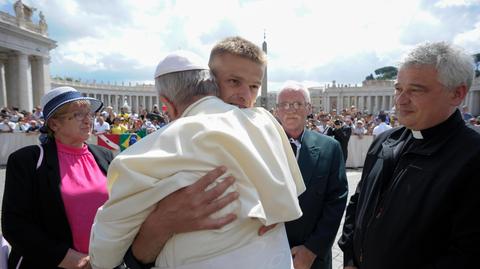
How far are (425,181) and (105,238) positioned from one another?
1.61 metres

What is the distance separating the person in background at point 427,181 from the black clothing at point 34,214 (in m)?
1.97

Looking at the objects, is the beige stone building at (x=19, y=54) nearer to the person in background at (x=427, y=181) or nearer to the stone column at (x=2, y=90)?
the stone column at (x=2, y=90)

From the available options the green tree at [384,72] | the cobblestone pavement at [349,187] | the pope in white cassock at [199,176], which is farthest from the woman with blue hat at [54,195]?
the green tree at [384,72]

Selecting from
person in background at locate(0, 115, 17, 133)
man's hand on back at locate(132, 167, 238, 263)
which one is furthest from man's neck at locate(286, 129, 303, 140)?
person in background at locate(0, 115, 17, 133)

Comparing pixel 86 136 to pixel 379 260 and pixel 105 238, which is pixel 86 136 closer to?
pixel 105 238

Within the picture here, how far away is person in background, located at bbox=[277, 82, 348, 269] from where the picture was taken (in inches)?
92.7

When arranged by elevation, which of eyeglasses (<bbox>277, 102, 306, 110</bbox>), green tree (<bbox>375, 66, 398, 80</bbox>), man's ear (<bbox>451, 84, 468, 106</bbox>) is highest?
green tree (<bbox>375, 66, 398, 80</bbox>)

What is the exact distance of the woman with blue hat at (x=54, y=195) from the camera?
197cm

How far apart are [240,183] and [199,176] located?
0.53ft

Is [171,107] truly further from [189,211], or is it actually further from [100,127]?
[100,127]

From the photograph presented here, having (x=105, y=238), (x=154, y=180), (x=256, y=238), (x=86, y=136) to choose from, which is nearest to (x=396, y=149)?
(x=256, y=238)

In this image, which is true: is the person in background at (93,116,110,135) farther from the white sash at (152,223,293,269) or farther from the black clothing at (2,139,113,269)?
the white sash at (152,223,293,269)

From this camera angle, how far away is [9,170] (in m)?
2.05

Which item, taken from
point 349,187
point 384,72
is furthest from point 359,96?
point 349,187
